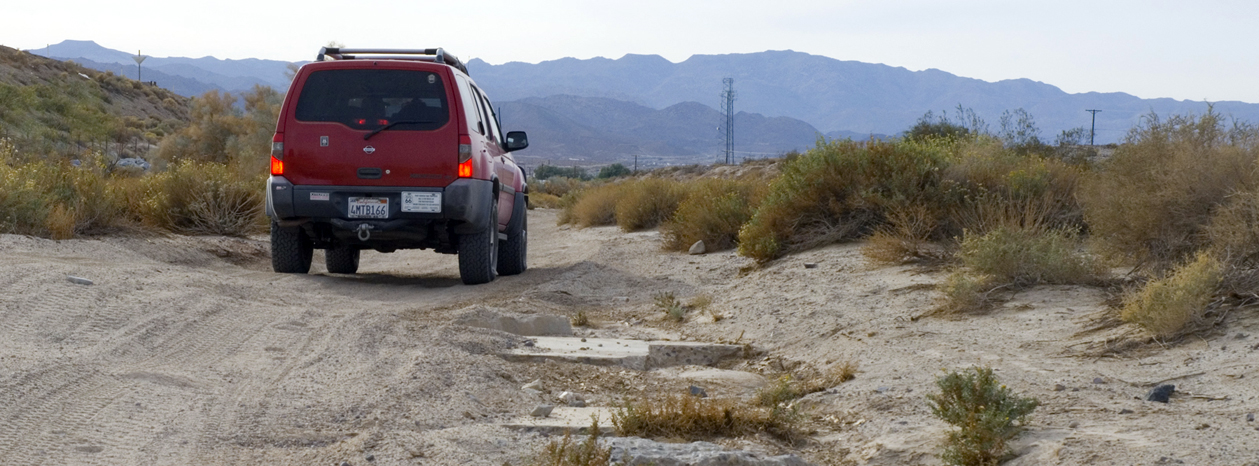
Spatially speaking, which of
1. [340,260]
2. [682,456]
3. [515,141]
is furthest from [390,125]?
[682,456]

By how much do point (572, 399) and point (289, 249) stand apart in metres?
5.76

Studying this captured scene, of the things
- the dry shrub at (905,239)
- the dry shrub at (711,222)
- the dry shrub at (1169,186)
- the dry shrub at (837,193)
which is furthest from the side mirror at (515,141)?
the dry shrub at (1169,186)

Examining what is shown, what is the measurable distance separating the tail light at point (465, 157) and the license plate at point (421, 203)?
34cm

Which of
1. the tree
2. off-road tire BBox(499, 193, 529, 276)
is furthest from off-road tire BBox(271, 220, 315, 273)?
the tree

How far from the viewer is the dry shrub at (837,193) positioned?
11.1m

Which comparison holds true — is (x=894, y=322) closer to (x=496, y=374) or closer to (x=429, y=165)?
(x=496, y=374)

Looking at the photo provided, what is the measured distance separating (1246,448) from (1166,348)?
183 cm

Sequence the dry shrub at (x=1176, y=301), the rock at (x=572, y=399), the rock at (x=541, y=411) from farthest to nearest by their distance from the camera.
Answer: the dry shrub at (x=1176, y=301) → the rock at (x=572, y=399) → the rock at (x=541, y=411)

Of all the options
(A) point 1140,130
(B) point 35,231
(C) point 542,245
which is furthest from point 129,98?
(A) point 1140,130

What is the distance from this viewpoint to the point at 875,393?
5672 mm

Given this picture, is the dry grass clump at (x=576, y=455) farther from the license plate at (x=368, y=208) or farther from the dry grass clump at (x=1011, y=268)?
the license plate at (x=368, y=208)

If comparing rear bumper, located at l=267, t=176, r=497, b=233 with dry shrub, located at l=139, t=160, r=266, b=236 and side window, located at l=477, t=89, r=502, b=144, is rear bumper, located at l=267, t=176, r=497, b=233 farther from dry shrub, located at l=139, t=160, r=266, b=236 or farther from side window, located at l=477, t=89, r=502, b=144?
dry shrub, located at l=139, t=160, r=266, b=236

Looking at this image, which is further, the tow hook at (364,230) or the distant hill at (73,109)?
the distant hill at (73,109)

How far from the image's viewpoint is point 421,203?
945 centimetres
